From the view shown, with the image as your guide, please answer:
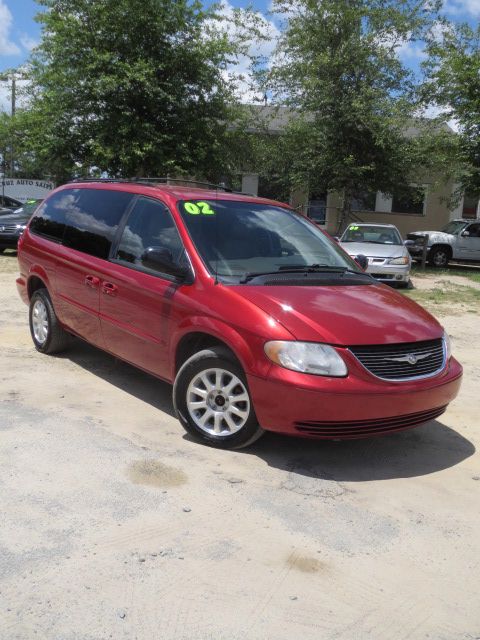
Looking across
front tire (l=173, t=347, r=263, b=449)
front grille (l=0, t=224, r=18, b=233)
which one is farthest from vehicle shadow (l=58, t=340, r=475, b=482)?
front grille (l=0, t=224, r=18, b=233)

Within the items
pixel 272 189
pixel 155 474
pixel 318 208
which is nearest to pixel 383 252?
pixel 155 474

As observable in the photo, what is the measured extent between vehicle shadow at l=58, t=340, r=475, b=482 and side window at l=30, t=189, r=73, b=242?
208cm

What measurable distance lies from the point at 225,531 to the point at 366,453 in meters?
1.48

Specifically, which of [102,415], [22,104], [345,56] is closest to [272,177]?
[345,56]

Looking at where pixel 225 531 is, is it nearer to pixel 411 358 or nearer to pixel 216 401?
pixel 216 401

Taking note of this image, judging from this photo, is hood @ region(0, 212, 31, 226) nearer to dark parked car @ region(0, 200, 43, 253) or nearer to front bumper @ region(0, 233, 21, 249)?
dark parked car @ region(0, 200, 43, 253)

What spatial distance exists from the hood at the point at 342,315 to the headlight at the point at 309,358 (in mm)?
53

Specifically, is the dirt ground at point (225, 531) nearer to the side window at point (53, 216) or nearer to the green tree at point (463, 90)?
the side window at point (53, 216)

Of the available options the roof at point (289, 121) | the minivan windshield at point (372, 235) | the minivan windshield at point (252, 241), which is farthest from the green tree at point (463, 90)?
the minivan windshield at point (252, 241)

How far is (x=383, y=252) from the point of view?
529 inches

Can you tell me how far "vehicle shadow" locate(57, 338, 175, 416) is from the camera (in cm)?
519

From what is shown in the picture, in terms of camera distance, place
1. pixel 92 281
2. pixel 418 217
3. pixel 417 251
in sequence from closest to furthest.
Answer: pixel 92 281 < pixel 417 251 < pixel 418 217

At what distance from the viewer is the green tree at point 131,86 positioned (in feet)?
56.0

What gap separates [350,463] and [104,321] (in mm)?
2301
